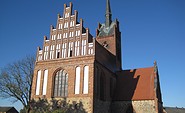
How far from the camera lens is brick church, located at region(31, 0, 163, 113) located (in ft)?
73.3

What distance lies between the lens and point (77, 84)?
22.5 meters

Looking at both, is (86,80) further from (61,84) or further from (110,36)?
(110,36)

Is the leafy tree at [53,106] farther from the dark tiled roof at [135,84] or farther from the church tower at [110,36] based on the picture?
the church tower at [110,36]

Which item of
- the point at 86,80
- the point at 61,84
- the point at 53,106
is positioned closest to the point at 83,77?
the point at 86,80

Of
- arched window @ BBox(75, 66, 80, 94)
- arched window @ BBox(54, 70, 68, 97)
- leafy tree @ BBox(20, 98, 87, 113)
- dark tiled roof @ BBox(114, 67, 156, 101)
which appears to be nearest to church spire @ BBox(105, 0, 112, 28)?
dark tiled roof @ BBox(114, 67, 156, 101)

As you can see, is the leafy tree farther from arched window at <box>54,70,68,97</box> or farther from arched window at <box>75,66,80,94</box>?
arched window at <box>75,66,80,94</box>

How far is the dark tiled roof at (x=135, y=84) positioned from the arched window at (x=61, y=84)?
25.8 feet

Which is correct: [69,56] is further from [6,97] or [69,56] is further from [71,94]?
[6,97]

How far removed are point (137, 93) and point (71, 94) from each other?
958cm

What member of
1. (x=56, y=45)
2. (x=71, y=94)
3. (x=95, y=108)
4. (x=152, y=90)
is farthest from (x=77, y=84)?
(x=152, y=90)

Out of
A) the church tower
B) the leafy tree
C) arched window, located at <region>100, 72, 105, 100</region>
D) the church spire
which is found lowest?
the leafy tree

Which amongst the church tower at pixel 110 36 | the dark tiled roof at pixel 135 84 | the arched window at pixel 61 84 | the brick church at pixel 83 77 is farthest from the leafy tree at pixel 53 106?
the church tower at pixel 110 36

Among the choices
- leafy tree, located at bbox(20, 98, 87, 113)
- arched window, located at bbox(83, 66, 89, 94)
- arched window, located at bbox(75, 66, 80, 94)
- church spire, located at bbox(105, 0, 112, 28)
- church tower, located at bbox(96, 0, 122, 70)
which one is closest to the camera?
leafy tree, located at bbox(20, 98, 87, 113)

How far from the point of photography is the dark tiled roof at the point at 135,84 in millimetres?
25984
